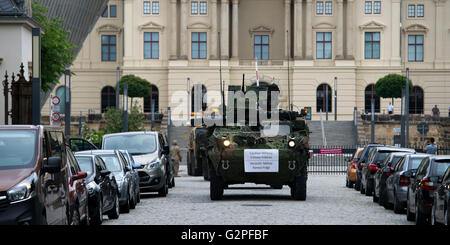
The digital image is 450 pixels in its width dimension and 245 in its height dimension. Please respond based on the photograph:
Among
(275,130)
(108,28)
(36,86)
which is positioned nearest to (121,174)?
(36,86)

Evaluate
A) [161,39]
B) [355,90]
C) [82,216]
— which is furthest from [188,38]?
[82,216]

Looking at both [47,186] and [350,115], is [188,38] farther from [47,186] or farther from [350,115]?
[47,186]

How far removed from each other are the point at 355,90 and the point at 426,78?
263 inches

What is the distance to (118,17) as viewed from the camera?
308 ft

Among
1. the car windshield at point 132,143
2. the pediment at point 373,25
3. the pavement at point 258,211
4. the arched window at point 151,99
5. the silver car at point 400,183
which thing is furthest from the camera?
the arched window at point 151,99

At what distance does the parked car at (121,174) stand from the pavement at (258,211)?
0.25 meters

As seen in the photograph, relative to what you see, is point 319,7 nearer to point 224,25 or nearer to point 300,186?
point 224,25

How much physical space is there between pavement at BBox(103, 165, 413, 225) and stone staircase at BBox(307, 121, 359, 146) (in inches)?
1899

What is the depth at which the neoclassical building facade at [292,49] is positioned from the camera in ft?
291

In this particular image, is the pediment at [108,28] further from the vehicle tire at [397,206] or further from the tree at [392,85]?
the vehicle tire at [397,206]

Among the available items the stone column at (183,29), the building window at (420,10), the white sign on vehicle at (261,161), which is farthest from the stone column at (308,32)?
the white sign on vehicle at (261,161)

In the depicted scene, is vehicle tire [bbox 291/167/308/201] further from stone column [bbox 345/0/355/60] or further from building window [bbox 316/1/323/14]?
building window [bbox 316/1/323/14]

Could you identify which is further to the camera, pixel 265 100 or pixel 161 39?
A: pixel 161 39
